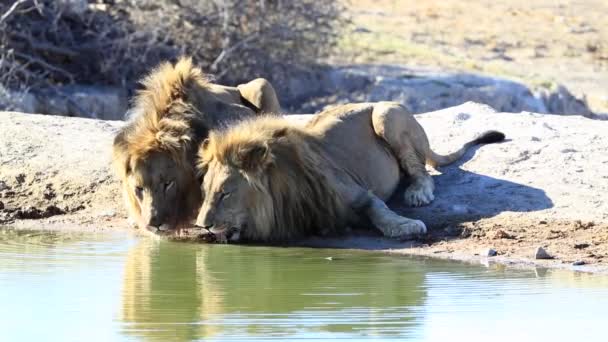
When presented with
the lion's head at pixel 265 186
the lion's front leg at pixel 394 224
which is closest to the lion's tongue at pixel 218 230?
the lion's head at pixel 265 186

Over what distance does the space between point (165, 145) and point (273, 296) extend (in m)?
2.16

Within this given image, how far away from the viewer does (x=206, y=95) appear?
10.2 metres

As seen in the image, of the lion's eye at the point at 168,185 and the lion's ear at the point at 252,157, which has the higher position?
the lion's ear at the point at 252,157

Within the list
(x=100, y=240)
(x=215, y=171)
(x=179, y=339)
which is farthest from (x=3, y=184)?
(x=179, y=339)

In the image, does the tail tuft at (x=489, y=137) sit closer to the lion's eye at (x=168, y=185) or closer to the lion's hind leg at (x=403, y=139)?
the lion's hind leg at (x=403, y=139)

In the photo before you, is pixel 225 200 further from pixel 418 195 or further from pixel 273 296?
pixel 273 296

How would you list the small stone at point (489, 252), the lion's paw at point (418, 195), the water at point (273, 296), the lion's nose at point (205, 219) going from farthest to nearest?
the lion's paw at point (418, 195) < the lion's nose at point (205, 219) < the small stone at point (489, 252) < the water at point (273, 296)

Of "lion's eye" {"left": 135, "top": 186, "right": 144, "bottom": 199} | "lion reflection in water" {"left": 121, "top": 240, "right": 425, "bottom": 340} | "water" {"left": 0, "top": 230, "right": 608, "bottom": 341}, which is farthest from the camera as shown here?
"lion's eye" {"left": 135, "top": 186, "right": 144, "bottom": 199}

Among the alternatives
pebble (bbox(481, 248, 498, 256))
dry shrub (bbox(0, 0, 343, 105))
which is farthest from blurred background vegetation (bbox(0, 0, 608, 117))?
pebble (bbox(481, 248, 498, 256))

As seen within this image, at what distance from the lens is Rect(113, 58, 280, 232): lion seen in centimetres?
960

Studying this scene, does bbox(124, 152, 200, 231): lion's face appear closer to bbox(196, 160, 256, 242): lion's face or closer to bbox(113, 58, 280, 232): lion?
bbox(113, 58, 280, 232): lion

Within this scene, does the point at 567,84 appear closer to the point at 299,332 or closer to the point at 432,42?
the point at 432,42

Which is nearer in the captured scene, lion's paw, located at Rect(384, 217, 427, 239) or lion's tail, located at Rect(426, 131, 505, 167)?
lion's paw, located at Rect(384, 217, 427, 239)

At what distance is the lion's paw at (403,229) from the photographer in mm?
9875
